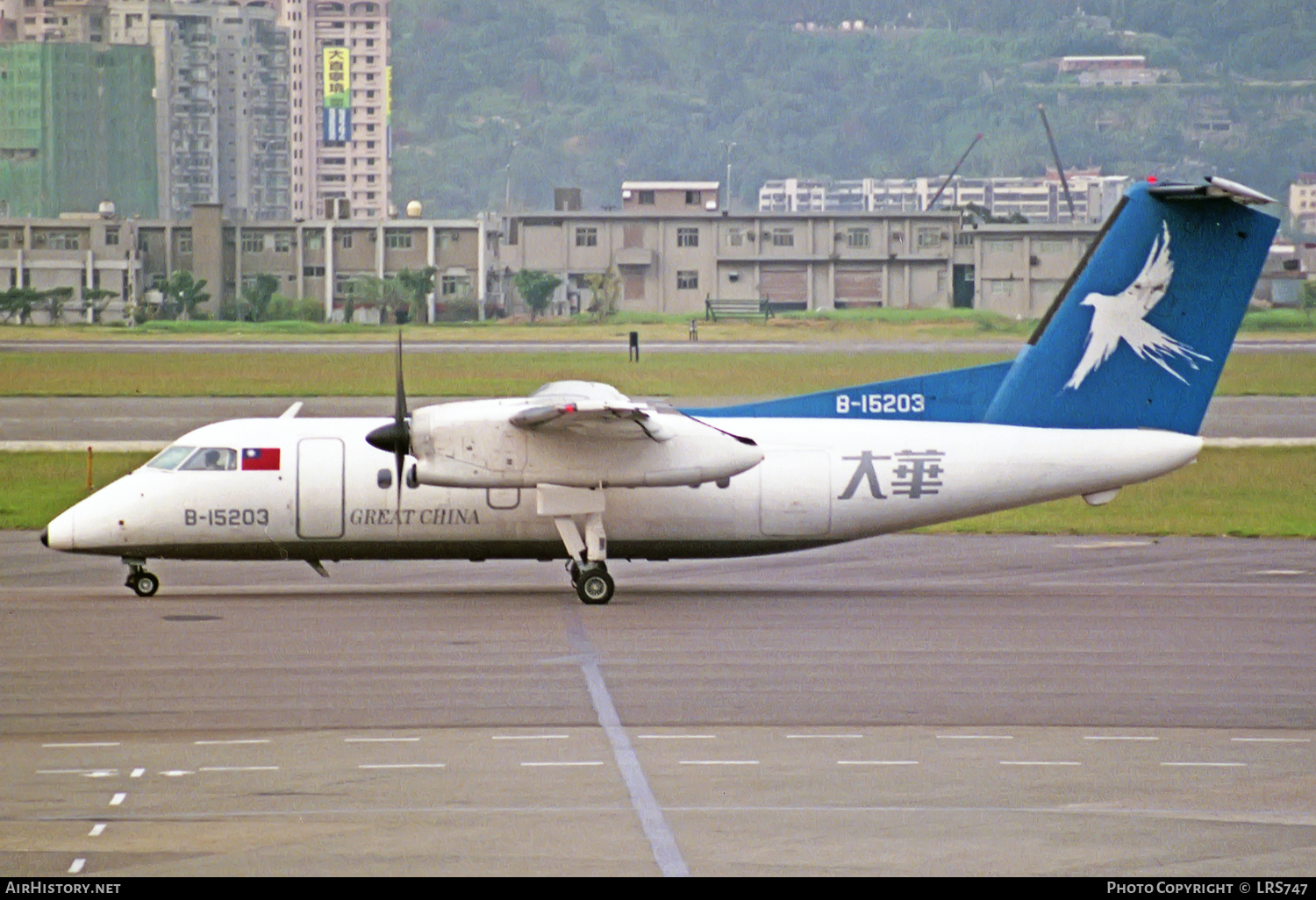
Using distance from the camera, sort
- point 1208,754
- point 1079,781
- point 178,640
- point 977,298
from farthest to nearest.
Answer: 1. point 977,298
2. point 178,640
3. point 1208,754
4. point 1079,781

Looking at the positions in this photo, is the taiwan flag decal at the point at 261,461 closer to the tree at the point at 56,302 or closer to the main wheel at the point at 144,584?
the main wheel at the point at 144,584

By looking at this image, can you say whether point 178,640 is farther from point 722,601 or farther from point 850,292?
point 850,292

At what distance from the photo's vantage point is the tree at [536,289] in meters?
128

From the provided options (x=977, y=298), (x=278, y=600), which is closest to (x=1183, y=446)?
(x=278, y=600)

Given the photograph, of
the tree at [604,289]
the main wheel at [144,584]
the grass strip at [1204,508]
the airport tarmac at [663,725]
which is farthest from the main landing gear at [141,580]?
the tree at [604,289]

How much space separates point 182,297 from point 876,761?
115m

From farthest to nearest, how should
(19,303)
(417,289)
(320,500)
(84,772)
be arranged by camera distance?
(417,289) < (19,303) < (320,500) < (84,772)

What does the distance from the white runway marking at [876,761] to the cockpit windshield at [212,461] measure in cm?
1156

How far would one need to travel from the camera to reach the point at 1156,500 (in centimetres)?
3612

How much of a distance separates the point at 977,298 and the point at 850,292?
11.7 metres

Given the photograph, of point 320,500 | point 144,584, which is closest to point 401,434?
point 320,500

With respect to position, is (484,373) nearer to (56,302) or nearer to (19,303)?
(19,303)

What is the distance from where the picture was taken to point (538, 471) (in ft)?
72.5

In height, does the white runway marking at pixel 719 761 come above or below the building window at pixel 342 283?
above
